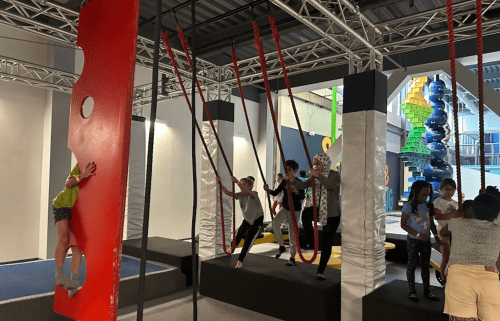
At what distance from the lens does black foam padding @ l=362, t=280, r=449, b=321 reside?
125 inches

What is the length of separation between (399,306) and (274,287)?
1.39 meters

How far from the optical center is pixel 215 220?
5.54 m

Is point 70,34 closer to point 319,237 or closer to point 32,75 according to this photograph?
point 32,75

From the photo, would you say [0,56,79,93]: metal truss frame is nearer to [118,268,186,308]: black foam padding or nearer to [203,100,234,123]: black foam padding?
[203,100,234,123]: black foam padding

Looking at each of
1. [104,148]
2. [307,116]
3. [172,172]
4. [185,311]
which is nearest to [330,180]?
[185,311]

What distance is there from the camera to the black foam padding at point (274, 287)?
12.7ft

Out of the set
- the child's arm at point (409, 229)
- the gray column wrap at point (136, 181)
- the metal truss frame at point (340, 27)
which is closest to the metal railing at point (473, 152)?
the metal truss frame at point (340, 27)

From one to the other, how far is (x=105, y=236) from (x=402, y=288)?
11.6ft

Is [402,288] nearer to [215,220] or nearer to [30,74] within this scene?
[215,220]

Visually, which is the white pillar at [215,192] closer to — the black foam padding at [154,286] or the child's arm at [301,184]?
the black foam padding at [154,286]

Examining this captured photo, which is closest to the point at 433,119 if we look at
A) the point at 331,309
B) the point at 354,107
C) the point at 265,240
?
the point at 265,240

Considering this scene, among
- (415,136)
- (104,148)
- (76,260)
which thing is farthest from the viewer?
(415,136)

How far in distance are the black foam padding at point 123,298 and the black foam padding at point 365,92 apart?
10.4 ft

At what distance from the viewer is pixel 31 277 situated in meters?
4.39
